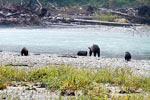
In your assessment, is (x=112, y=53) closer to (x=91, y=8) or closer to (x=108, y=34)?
(x=108, y=34)

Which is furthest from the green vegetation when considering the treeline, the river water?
the treeline

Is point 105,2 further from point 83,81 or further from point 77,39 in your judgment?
point 83,81

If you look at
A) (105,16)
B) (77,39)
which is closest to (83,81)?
(77,39)

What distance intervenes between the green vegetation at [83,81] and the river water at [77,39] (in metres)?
10.3

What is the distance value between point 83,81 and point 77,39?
20.1 meters

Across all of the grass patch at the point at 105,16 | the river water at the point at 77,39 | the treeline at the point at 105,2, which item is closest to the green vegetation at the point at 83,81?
the river water at the point at 77,39

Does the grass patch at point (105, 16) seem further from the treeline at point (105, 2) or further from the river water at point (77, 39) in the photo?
the treeline at point (105, 2)

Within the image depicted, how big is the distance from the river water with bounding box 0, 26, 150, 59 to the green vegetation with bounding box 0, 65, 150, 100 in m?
10.3

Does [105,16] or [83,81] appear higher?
[105,16]

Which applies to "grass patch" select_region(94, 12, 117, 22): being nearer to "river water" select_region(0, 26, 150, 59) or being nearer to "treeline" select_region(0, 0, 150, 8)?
"river water" select_region(0, 26, 150, 59)

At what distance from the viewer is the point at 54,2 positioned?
61750 millimetres

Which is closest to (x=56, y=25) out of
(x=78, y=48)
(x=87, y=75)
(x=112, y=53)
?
(x=78, y=48)

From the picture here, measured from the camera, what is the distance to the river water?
930 inches

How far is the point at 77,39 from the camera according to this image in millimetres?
29922
